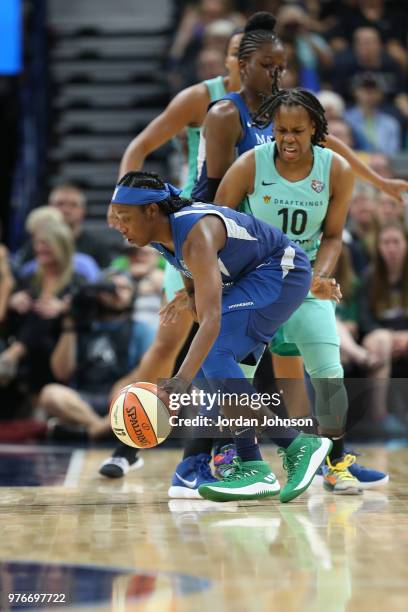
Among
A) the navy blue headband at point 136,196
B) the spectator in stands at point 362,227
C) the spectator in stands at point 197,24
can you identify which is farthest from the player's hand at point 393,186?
the spectator in stands at point 197,24

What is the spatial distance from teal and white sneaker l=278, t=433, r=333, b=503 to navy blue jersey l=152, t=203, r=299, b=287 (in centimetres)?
67

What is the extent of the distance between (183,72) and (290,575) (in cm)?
767

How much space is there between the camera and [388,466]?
5.45 metres

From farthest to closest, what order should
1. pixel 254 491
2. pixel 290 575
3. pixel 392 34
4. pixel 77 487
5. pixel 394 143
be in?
pixel 392 34 < pixel 394 143 < pixel 77 487 < pixel 254 491 < pixel 290 575

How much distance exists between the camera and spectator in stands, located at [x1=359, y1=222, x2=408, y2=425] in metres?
7.18

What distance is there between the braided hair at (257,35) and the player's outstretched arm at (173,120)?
0.37m

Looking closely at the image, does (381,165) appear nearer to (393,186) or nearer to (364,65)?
(364,65)

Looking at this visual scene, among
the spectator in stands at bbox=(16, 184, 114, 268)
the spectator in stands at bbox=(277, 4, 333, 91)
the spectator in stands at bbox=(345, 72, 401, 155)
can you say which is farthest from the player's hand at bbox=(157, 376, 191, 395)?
the spectator in stands at bbox=(277, 4, 333, 91)

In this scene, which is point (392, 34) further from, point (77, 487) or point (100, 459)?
Answer: point (77, 487)

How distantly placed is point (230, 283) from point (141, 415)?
676 millimetres

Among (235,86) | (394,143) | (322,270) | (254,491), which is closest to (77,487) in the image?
(254,491)

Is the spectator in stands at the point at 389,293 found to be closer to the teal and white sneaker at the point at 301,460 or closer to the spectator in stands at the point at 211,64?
the spectator in stands at the point at 211,64

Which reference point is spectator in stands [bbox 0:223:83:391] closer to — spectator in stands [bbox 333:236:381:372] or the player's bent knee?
spectator in stands [bbox 333:236:381:372]

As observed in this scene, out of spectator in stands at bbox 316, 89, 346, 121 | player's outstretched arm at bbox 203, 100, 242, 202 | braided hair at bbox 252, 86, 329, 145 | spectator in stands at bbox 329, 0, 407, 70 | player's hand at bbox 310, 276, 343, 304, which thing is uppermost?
spectator in stands at bbox 329, 0, 407, 70
